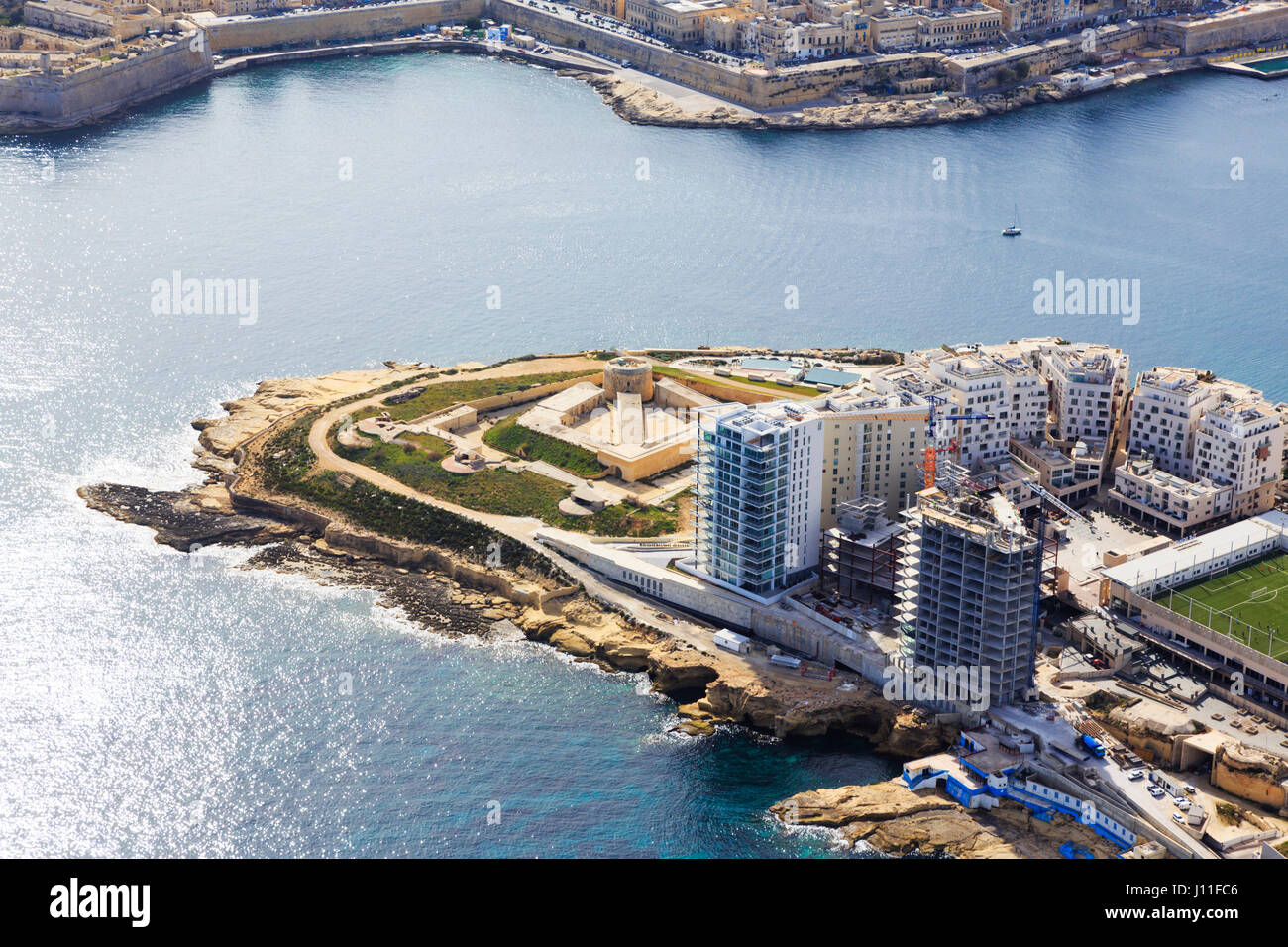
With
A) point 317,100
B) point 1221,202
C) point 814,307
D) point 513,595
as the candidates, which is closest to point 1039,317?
point 814,307

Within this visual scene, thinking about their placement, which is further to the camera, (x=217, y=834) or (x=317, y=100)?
(x=317, y=100)

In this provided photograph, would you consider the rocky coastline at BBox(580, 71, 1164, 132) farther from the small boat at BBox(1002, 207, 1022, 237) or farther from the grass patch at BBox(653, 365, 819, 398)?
the grass patch at BBox(653, 365, 819, 398)

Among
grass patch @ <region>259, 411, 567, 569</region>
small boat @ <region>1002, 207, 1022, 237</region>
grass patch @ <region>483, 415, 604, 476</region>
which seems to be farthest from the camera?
small boat @ <region>1002, 207, 1022, 237</region>

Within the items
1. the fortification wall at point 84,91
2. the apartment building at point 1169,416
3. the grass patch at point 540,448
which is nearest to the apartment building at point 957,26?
the fortification wall at point 84,91

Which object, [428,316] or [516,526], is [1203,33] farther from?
[516,526]

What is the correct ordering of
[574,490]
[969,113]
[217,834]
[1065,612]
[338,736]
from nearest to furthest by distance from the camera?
[217,834] → [338,736] → [1065,612] → [574,490] → [969,113]

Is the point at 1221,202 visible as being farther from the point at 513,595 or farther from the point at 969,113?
the point at 513,595

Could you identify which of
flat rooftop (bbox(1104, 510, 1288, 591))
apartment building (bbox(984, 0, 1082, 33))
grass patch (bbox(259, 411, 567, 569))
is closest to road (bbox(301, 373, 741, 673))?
grass patch (bbox(259, 411, 567, 569))
